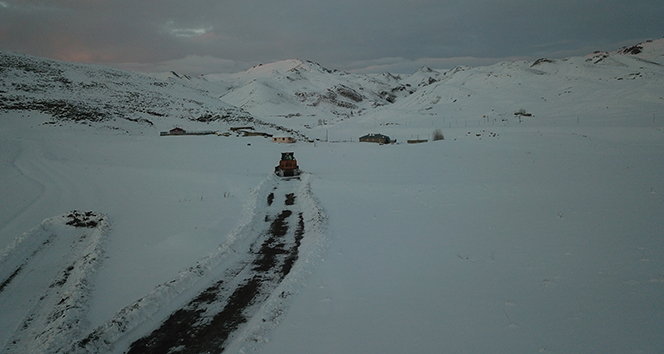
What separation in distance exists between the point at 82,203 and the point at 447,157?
2782cm

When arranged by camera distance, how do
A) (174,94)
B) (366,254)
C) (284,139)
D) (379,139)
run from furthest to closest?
(174,94) < (379,139) < (284,139) < (366,254)

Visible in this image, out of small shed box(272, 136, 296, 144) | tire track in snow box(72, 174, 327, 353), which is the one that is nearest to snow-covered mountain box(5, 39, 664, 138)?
small shed box(272, 136, 296, 144)

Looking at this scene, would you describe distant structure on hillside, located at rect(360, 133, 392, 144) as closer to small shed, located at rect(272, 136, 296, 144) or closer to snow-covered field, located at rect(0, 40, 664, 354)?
small shed, located at rect(272, 136, 296, 144)

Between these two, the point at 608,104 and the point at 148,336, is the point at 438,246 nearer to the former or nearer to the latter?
the point at 148,336

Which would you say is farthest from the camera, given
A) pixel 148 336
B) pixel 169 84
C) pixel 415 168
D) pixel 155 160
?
pixel 169 84

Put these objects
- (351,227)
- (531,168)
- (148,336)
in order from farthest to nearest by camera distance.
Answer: (531,168)
(351,227)
(148,336)

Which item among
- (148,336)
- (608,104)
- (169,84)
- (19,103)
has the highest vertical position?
(169,84)

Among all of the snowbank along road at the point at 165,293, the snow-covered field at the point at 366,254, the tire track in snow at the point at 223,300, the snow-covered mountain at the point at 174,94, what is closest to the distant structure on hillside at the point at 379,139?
the snow-covered field at the point at 366,254

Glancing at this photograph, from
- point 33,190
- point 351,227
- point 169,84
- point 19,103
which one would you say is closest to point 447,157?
point 351,227

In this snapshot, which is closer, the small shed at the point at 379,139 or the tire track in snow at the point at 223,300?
the tire track in snow at the point at 223,300

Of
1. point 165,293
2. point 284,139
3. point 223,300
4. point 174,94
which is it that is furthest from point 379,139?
point 174,94

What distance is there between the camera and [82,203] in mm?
14836

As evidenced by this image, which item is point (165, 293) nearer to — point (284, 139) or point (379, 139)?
point (284, 139)

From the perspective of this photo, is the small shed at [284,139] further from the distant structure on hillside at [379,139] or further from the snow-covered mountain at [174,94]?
the snow-covered mountain at [174,94]
